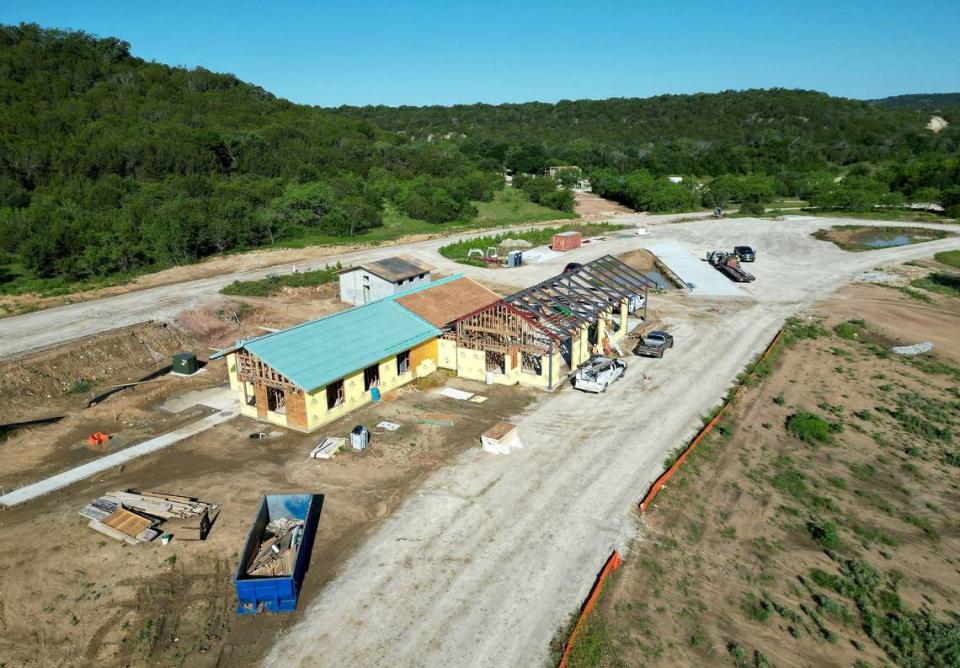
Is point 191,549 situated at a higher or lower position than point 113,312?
lower

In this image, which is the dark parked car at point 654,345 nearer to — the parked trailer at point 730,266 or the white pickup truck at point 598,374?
the white pickup truck at point 598,374

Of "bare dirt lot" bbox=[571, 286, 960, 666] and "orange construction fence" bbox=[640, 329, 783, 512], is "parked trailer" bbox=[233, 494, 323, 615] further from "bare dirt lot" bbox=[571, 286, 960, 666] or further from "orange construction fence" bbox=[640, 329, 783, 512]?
"orange construction fence" bbox=[640, 329, 783, 512]

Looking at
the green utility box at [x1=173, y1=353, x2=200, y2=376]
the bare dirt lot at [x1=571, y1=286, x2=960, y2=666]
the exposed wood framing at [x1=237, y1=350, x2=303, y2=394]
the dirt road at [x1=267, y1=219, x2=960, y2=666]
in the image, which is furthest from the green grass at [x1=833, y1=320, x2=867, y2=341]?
the green utility box at [x1=173, y1=353, x2=200, y2=376]

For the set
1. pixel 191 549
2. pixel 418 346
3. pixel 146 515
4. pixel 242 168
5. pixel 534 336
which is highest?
pixel 242 168

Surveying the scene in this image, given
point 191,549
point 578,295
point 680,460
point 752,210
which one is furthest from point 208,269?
point 752,210

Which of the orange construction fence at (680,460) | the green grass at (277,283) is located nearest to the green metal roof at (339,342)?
the orange construction fence at (680,460)

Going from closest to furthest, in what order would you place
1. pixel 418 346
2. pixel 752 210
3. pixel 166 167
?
pixel 418 346, pixel 166 167, pixel 752 210

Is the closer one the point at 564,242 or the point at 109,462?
the point at 109,462

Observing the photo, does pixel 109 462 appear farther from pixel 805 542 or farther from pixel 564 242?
pixel 564 242

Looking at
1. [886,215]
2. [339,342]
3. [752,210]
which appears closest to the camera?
[339,342]
